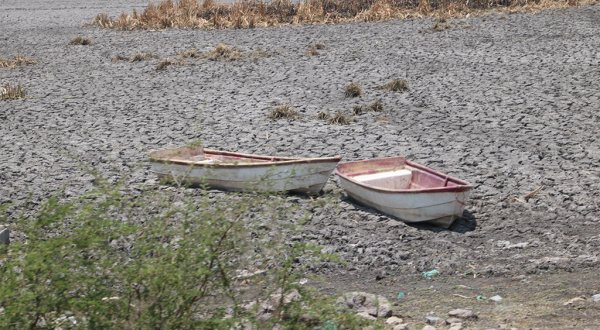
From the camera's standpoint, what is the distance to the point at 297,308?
604 centimetres

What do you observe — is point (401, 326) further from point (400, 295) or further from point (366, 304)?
point (400, 295)

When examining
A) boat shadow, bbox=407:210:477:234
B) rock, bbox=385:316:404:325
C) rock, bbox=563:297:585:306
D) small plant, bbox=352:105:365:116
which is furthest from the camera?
small plant, bbox=352:105:365:116

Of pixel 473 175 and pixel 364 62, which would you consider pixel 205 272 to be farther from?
pixel 364 62

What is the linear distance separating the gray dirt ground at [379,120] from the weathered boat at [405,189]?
0.13 m

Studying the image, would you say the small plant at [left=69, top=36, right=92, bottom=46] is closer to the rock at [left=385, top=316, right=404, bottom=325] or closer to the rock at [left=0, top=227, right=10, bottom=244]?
the rock at [left=0, top=227, right=10, bottom=244]

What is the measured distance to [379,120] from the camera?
1407 centimetres

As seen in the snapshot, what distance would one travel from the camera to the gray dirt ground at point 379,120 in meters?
9.66

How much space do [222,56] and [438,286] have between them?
38.9 feet

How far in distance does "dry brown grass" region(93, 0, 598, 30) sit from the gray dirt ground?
37.7 inches

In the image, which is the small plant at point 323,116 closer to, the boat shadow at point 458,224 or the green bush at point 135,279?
the boat shadow at point 458,224

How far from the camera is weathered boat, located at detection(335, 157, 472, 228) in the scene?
9.85 meters

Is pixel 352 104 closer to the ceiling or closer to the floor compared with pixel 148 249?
closer to the floor

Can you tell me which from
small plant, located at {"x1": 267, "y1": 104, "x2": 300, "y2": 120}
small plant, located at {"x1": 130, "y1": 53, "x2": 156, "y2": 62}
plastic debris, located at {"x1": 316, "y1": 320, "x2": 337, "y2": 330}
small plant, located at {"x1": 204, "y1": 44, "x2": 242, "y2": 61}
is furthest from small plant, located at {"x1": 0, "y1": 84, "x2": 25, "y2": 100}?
plastic debris, located at {"x1": 316, "y1": 320, "x2": 337, "y2": 330}

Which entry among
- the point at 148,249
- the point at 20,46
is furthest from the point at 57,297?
the point at 20,46
